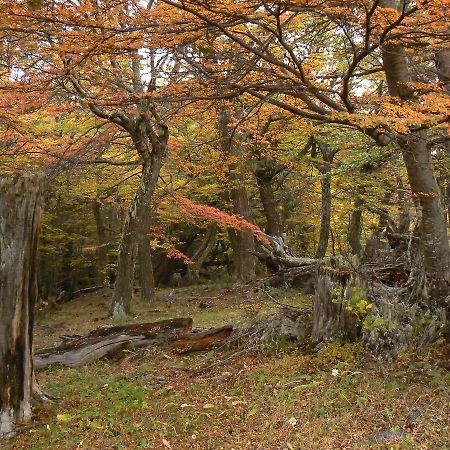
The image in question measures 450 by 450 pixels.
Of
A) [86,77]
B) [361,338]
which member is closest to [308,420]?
[361,338]

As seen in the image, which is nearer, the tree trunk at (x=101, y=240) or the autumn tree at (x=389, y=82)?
the autumn tree at (x=389, y=82)

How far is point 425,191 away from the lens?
21.6 feet

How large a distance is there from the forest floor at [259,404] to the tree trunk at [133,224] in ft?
18.5

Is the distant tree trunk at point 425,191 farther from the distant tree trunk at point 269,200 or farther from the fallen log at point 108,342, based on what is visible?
the distant tree trunk at point 269,200

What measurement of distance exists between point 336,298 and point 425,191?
1.96 metres

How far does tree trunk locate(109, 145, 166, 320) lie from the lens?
12.6m

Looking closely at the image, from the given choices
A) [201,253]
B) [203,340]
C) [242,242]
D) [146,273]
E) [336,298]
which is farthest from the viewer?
[201,253]

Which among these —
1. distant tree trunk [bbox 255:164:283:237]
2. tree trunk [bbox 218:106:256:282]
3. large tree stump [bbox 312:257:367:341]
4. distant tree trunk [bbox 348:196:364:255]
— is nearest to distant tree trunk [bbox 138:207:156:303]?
tree trunk [bbox 218:106:256:282]

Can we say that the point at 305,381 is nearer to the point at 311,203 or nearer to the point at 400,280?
the point at 400,280

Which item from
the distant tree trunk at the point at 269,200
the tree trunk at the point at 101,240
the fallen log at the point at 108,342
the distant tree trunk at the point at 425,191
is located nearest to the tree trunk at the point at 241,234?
the distant tree trunk at the point at 269,200

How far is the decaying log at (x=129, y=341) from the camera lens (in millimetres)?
7777

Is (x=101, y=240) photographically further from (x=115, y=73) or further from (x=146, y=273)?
(x=115, y=73)

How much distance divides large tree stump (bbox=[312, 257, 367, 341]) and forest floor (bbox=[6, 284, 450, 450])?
0.87 ft

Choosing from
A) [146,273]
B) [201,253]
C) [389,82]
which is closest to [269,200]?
[146,273]
